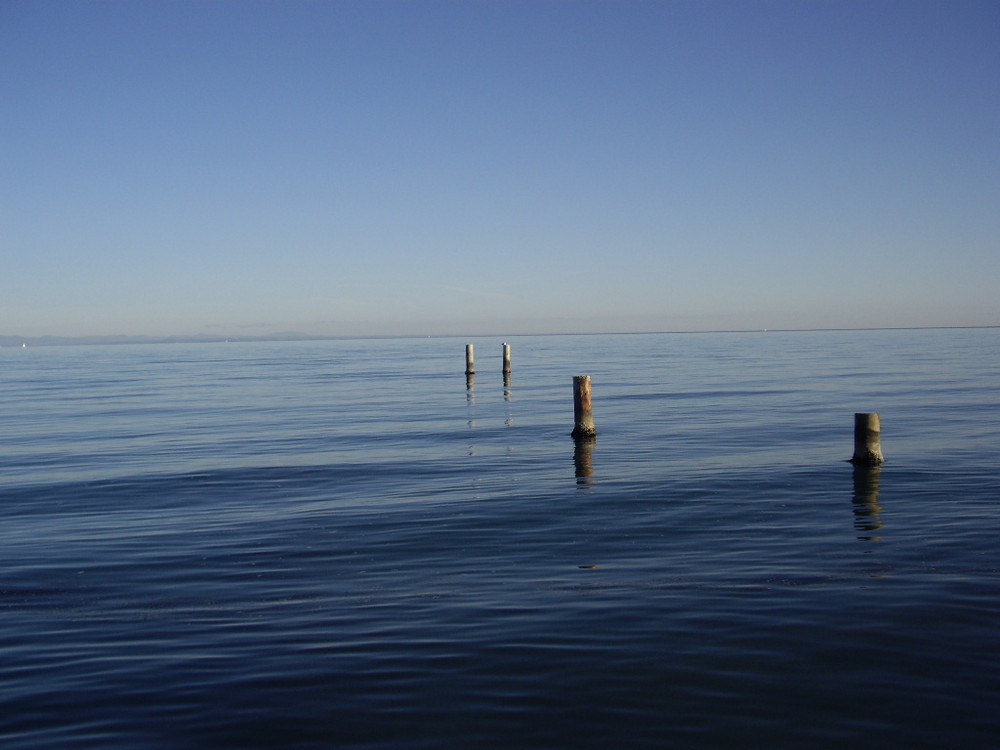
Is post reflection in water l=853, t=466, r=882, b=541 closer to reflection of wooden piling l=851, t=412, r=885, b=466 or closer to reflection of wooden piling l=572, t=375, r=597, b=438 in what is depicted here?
reflection of wooden piling l=851, t=412, r=885, b=466

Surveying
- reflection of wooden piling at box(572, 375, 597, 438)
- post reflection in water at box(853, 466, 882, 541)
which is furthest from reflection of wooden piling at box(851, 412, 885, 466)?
reflection of wooden piling at box(572, 375, 597, 438)

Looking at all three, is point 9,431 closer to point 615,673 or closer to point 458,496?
point 458,496

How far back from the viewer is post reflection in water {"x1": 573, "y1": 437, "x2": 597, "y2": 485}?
17828 mm

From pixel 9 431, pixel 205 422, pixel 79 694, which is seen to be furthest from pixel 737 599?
pixel 9 431

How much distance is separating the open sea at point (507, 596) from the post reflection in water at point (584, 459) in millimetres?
181

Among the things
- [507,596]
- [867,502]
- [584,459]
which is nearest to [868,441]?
[867,502]

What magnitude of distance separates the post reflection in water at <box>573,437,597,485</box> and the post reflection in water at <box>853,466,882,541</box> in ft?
16.6

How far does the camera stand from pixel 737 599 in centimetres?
913

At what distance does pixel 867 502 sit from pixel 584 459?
7304 millimetres

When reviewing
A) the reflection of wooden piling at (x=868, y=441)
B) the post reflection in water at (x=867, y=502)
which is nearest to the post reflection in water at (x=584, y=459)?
the post reflection in water at (x=867, y=502)

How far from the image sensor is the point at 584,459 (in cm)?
2053

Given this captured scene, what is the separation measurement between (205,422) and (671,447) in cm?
1770

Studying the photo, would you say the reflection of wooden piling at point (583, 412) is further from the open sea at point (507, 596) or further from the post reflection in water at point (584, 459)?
the open sea at point (507, 596)

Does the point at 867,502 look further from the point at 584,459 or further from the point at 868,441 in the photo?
the point at 584,459
